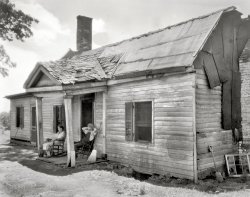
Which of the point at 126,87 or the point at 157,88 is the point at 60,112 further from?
the point at 157,88

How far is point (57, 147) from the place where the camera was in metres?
12.8

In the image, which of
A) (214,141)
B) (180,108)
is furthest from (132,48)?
(214,141)

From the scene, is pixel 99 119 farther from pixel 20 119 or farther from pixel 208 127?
pixel 20 119

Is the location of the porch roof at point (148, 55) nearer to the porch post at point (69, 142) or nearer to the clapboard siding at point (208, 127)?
the porch post at point (69, 142)

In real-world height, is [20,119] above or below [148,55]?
below

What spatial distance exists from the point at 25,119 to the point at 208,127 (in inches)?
543

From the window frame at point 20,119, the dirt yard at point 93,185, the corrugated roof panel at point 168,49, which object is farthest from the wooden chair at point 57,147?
the window frame at point 20,119

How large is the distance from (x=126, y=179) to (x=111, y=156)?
2.51 meters

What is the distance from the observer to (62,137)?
12656 mm

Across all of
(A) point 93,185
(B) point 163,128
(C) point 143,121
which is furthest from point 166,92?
(A) point 93,185

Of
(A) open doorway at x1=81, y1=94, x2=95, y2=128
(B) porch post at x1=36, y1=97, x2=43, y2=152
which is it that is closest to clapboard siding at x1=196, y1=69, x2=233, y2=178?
(A) open doorway at x1=81, y1=94, x2=95, y2=128

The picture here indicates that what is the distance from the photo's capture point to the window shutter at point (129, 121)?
10133mm

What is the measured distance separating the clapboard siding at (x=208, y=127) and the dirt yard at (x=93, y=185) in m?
0.69

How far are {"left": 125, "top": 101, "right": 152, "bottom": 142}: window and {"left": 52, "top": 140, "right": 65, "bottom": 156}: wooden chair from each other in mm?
3691
